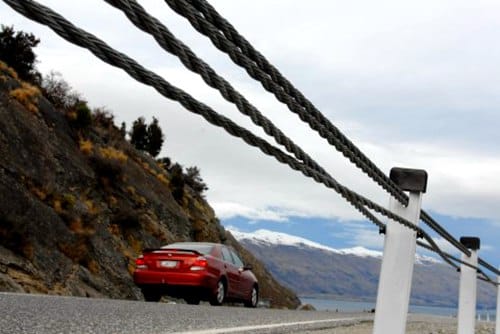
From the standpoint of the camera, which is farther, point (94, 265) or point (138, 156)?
point (138, 156)

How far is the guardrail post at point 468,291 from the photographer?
5.71 metres

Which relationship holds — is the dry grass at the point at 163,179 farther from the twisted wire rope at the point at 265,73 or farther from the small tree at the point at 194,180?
the twisted wire rope at the point at 265,73

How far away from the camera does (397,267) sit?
9.15ft

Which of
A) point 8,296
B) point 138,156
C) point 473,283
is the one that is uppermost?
point 138,156

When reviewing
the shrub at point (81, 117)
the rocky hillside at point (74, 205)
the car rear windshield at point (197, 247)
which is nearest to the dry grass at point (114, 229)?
the rocky hillside at point (74, 205)

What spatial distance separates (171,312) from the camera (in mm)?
8875

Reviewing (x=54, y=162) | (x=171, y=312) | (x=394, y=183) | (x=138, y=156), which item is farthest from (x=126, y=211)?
(x=394, y=183)

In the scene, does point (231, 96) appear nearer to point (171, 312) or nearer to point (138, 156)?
point (171, 312)

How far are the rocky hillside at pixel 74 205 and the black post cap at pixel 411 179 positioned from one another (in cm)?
1151

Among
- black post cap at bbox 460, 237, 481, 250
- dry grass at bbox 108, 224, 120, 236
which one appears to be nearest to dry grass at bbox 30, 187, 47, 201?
dry grass at bbox 108, 224, 120, 236

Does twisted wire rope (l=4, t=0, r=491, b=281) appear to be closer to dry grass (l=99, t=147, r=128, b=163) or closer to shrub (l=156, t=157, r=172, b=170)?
dry grass (l=99, t=147, r=128, b=163)

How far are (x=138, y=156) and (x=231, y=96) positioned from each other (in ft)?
105

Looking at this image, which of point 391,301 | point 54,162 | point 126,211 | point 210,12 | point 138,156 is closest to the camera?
point 210,12

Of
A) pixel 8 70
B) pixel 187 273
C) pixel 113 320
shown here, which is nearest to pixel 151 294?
pixel 187 273
